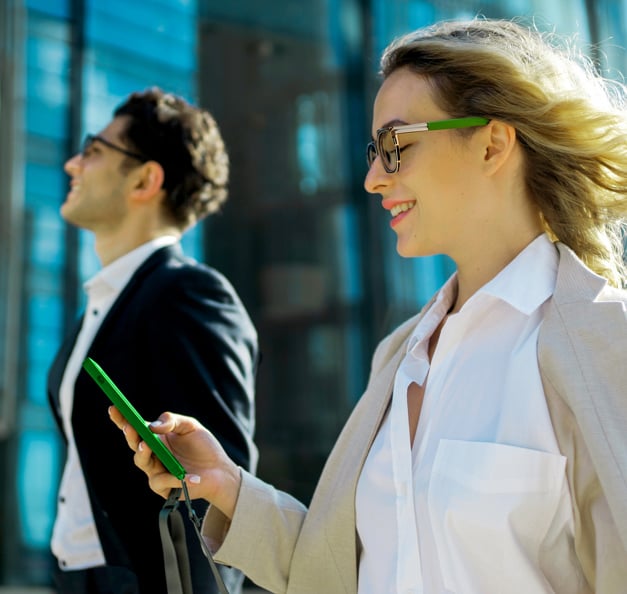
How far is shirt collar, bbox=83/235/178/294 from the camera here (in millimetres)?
2689

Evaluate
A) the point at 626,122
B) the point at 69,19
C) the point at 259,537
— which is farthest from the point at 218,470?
the point at 69,19

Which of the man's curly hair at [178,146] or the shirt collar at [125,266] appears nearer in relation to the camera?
the shirt collar at [125,266]

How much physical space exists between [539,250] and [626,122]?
0.31 meters

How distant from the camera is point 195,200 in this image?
2.93 metres

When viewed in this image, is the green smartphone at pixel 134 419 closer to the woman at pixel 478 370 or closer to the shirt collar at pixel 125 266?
the woman at pixel 478 370

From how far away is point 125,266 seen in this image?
8.86 ft

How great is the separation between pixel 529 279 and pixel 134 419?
0.71 meters

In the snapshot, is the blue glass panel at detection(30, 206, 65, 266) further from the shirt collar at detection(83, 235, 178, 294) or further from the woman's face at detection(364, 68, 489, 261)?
the woman's face at detection(364, 68, 489, 261)

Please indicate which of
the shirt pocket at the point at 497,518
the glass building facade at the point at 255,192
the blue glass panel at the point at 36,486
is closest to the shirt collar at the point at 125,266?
the shirt pocket at the point at 497,518

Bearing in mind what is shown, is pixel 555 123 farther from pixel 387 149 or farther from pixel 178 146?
pixel 178 146

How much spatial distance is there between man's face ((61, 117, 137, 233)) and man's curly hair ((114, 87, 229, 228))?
5 centimetres

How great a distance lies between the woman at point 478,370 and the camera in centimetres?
141

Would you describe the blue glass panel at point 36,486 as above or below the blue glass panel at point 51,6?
below

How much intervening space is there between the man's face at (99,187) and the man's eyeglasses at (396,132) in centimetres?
124
